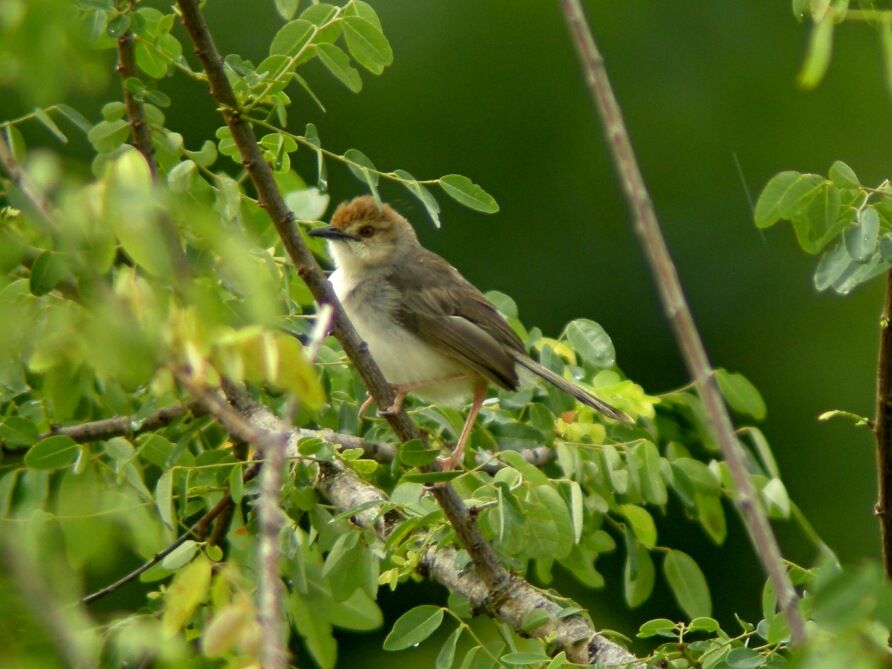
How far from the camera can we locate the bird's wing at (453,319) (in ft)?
15.7

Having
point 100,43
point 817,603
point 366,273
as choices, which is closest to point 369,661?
point 366,273

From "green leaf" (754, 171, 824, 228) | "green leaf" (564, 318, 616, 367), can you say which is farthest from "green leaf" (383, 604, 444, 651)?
"green leaf" (754, 171, 824, 228)

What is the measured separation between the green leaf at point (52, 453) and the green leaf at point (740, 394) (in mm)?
1857

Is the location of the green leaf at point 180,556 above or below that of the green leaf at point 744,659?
below

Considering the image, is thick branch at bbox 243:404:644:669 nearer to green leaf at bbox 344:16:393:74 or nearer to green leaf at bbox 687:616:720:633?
green leaf at bbox 687:616:720:633

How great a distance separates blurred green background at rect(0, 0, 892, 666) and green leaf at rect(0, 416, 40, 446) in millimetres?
6622

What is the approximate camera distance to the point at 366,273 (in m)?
5.28

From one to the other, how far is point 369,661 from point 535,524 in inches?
253

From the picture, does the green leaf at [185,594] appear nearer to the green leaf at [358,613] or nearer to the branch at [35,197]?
the branch at [35,197]

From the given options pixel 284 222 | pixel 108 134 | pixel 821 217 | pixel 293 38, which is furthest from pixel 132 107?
pixel 821 217

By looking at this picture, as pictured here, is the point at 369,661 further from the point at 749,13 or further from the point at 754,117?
the point at 749,13

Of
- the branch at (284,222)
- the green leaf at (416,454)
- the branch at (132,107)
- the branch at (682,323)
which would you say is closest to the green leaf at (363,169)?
the branch at (284,222)

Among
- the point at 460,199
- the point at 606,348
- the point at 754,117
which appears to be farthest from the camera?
the point at 754,117

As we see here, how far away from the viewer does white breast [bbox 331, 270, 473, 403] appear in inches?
192
